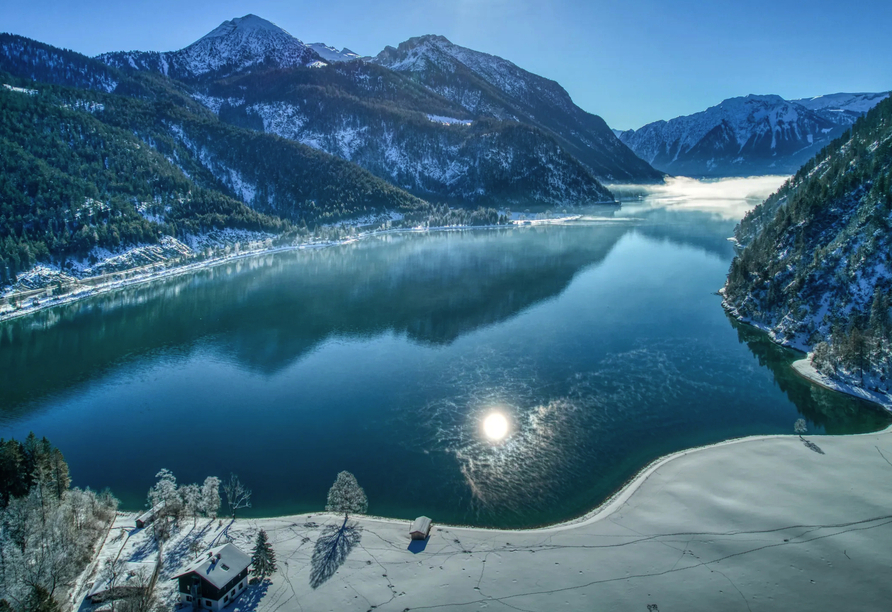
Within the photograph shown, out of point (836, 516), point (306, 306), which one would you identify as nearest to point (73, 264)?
point (306, 306)

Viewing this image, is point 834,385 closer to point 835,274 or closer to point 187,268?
point 835,274

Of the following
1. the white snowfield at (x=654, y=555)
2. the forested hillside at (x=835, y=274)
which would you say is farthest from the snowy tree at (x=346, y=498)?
the forested hillside at (x=835, y=274)

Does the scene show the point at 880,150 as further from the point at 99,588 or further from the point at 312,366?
the point at 99,588

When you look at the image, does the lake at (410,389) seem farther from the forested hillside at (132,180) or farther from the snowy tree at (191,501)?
the forested hillside at (132,180)

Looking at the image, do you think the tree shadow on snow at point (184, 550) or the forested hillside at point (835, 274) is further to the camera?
the forested hillside at point (835, 274)

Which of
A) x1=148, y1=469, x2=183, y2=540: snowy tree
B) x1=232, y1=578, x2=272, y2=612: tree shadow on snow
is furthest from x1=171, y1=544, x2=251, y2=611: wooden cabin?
x1=148, y1=469, x2=183, y2=540: snowy tree

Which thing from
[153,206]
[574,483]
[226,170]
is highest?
[226,170]
